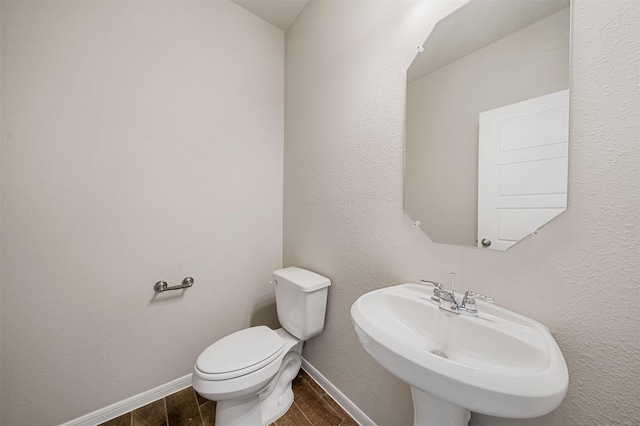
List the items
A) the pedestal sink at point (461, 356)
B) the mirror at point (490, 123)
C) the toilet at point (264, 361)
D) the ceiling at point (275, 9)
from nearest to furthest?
the pedestal sink at point (461, 356)
the mirror at point (490, 123)
the toilet at point (264, 361)
the ceiling at point (275, 9)

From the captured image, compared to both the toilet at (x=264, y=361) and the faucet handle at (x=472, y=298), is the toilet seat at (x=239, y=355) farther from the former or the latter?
the faucet handle at (x=472, y=298)

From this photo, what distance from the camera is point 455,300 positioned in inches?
30.5

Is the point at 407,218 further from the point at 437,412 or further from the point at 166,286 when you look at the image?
the point at 166,286

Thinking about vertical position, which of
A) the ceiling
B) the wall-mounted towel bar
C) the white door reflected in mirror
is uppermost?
the ceiling

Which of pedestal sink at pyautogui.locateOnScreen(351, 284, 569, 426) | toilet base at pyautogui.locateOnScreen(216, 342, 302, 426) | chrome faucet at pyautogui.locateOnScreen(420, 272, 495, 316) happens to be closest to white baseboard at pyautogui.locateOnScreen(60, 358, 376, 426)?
toilet base at pyautogui.locateOnScreen(216, 342, 302, 426)

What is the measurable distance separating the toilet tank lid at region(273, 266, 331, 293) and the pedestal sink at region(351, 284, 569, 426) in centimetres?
47

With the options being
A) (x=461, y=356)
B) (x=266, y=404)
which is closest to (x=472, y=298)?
(x=461, y=356)

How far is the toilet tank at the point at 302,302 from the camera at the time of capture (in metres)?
1.27

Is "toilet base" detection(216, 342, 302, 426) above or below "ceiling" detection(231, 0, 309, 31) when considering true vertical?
below

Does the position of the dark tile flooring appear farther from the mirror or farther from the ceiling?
the ceiling

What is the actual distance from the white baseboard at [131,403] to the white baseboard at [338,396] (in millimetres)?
773

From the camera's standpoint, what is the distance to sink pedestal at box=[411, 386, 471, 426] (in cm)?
68

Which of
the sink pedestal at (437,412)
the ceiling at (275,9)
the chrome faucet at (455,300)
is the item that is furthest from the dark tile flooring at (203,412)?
the ceiling at (275,9)

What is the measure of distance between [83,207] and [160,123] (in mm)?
583
